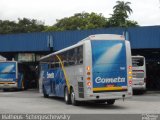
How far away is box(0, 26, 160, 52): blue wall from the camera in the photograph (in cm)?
3591

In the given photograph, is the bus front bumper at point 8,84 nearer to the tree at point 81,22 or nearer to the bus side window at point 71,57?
the bus side window at point 71,57

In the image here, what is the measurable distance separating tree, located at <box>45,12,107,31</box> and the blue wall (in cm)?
4006

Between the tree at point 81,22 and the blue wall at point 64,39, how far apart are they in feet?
131

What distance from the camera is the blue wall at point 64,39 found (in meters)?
35.9

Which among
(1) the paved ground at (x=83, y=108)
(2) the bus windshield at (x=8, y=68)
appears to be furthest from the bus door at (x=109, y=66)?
(2) the bus windshield at (x=8, y=68)

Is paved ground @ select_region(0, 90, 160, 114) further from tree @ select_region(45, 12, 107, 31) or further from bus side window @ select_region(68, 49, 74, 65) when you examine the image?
tree @ select_region(45, 12, 107, 31)

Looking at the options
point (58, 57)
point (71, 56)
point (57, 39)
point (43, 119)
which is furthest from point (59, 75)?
point (57, 39)

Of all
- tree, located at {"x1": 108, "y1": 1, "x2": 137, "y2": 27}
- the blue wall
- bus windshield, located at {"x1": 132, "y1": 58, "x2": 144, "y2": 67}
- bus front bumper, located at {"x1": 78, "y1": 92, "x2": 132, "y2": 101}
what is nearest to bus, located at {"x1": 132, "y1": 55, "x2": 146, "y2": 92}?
bus windshield, located at {"x1": 132, "y1": 58, "x2": 144, "y2": 67}

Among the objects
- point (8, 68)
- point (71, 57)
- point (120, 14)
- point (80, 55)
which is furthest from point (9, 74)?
point (120, 14)

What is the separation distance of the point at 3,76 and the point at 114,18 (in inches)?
1455

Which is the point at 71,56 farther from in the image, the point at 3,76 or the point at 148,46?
the point at 3,76

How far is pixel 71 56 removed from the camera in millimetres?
22781

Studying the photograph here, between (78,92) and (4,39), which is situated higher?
(4,39)

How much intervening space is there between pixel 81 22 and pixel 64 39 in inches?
1929
